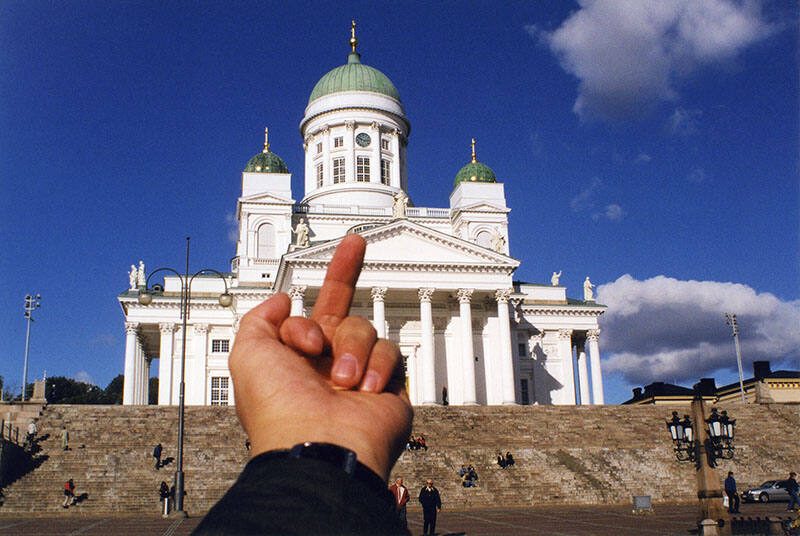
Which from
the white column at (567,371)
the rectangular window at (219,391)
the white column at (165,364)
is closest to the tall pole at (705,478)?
the white column at (165,364)

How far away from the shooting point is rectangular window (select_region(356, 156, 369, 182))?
72.4m

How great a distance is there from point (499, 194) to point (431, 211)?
640 cm

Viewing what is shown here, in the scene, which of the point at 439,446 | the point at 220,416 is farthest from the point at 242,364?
the point at 220,416

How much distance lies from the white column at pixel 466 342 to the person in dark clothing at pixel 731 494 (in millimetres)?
24203

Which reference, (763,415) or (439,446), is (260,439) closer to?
(439,446)

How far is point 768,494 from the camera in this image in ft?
114

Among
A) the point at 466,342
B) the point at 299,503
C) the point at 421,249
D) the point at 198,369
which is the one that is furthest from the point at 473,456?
the point at 299,503

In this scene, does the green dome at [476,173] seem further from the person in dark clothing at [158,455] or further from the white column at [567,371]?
the person in dark clothing at [158,455]

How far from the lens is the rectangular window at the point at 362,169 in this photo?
72375 mm

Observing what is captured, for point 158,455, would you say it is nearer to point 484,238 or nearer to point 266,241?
point 266,241

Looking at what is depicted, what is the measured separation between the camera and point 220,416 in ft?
135

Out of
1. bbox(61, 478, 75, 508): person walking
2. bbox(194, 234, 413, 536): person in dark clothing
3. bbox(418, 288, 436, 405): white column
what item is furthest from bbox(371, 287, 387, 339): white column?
bbox(194, 234, 413, 536): person in dark clothing

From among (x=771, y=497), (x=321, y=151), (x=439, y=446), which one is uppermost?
(x=321, y=151)

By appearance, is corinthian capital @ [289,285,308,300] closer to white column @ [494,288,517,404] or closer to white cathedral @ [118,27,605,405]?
white cathedral @ [118,27,605,405]
